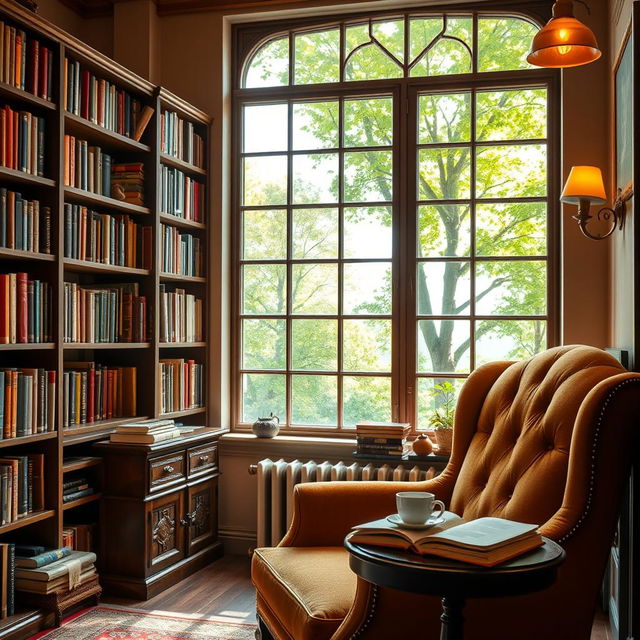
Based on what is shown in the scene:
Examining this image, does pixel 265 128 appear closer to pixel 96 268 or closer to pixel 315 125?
pixel 315 125

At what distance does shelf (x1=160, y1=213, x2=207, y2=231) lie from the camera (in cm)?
419

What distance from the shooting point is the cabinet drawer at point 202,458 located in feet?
13.5

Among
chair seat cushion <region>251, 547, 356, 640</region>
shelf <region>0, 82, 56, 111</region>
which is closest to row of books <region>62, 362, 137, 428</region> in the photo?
shelf <region>0, 82, 56, 111</region>

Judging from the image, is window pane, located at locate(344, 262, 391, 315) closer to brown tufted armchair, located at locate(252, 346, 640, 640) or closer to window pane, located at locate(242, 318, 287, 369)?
window pane, located at locate(242, 318, 287, 369)

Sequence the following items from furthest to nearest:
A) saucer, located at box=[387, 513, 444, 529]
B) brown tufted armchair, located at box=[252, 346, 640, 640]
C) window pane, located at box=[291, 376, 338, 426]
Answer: window pane, located at box=[291, 376, 338, 426] → brown tufted armchair, located at box=[252, 346, 640, 640] → saucer, located at box=[387, 513, 444, 529]

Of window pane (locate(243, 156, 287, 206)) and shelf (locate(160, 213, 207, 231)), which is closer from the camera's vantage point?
shelf (locate(160, 213, 207, 231))

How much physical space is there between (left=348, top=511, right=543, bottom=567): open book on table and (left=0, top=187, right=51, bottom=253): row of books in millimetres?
1984

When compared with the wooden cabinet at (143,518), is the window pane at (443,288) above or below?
above

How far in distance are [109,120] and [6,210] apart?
901 mm

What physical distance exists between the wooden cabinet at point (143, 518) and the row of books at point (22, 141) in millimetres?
1336

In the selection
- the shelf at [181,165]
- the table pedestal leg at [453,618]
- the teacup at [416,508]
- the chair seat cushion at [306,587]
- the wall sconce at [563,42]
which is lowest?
the chair seat cushion at [306,587]

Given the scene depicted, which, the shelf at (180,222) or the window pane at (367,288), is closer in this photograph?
the shelf at (180,222)

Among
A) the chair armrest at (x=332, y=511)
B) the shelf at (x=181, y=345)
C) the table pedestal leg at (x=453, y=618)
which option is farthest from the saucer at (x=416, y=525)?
the shelf at (x=181, y=345)

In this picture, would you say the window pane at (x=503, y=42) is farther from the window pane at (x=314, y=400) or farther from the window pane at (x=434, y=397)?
the window pane at (x=314, y=400)
